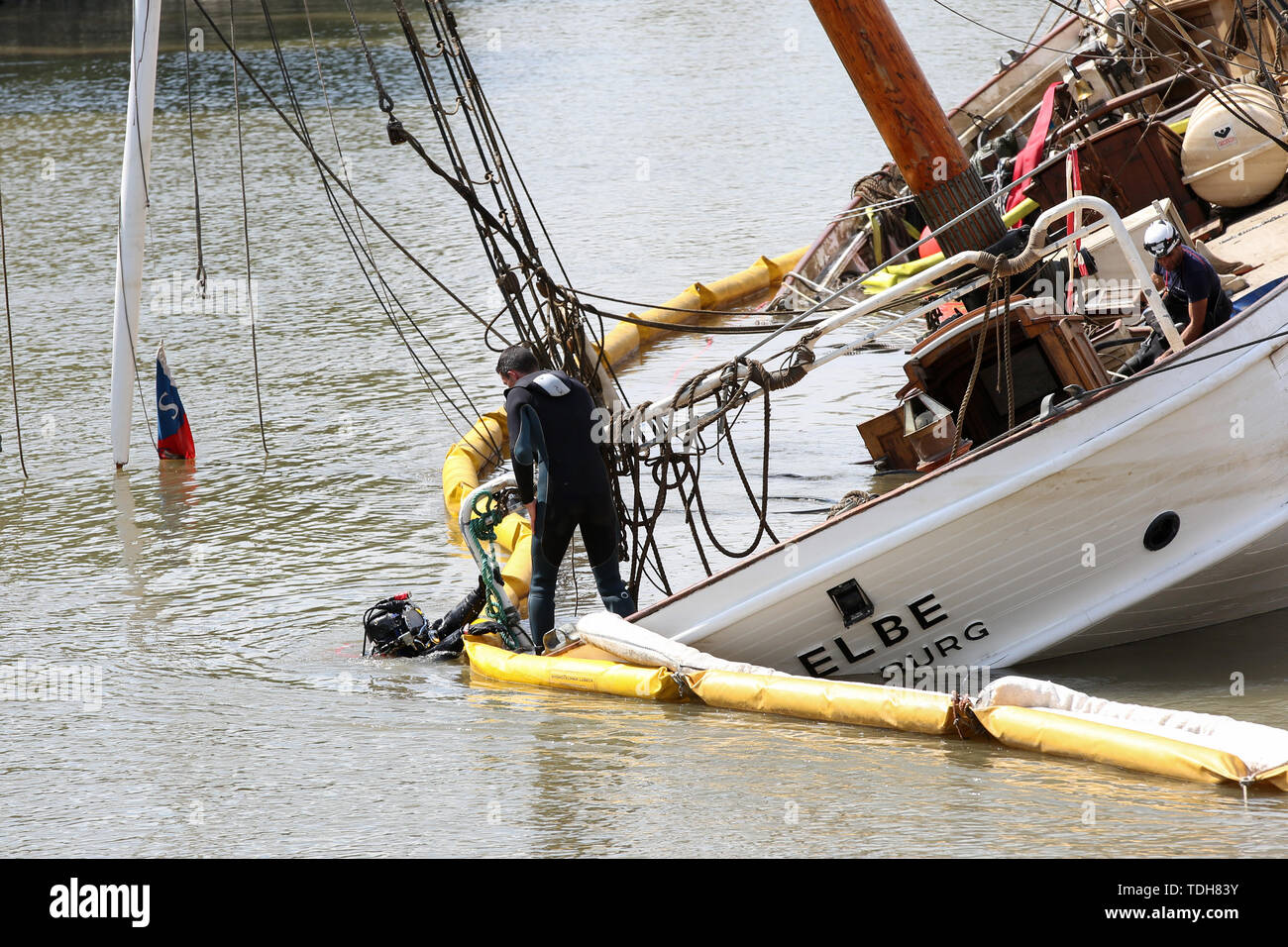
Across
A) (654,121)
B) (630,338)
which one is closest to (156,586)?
(630,338)

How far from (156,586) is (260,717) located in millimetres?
3123

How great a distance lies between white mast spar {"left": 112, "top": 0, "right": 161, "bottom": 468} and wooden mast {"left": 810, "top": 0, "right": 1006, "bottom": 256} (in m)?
5.97

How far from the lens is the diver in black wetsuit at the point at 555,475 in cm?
767

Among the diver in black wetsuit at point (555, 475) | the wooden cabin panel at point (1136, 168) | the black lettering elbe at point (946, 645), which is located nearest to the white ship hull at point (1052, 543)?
the black lettering elbe at point (946, 645)

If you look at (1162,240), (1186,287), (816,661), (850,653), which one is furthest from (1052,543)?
(1162,240)

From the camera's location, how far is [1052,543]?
732 cm

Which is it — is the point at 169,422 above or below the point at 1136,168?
below

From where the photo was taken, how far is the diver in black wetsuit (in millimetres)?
7668

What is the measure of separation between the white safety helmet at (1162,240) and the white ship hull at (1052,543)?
66cm

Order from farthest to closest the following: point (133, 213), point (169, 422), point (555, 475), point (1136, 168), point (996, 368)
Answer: point (169, 422) < point (133, 213) < point (1136, 168) < point (996, 368) < point (555, 475)

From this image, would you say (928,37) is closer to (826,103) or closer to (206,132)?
(826,103)

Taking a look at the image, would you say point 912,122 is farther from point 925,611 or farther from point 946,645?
point 946,645

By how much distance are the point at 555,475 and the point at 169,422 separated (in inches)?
235

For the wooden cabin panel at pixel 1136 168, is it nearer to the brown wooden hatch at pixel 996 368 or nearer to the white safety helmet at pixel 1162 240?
the brown wooden hatch at pixel 996 368
